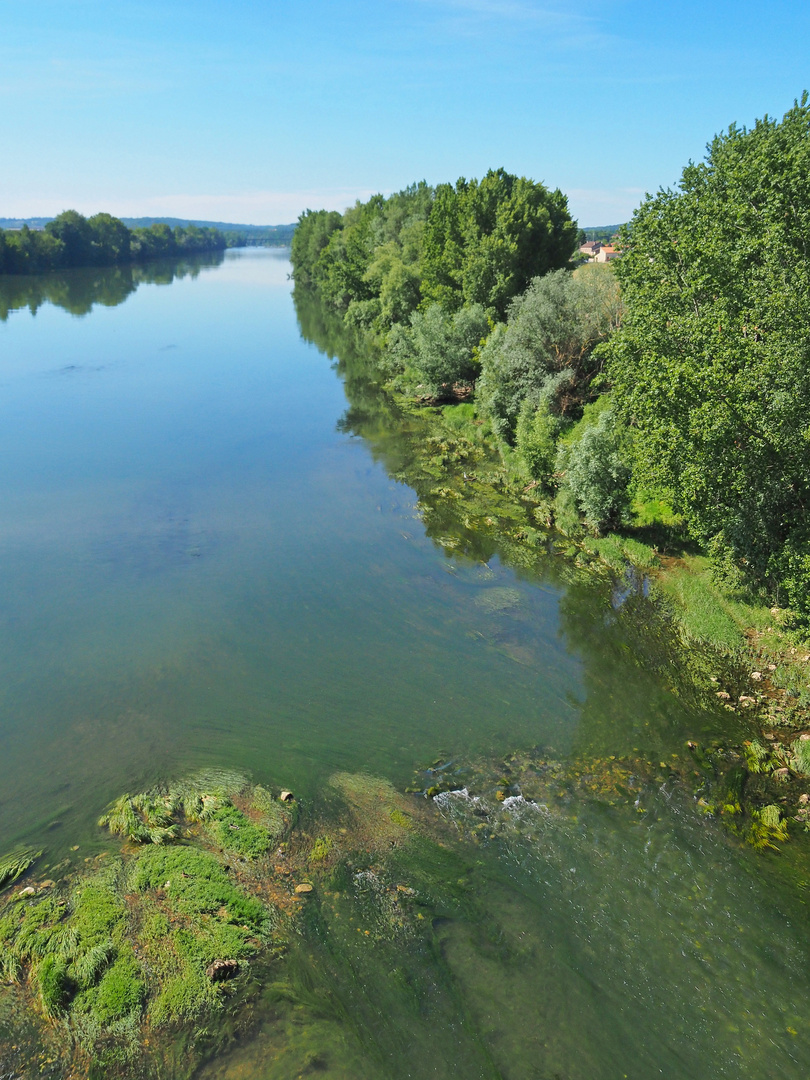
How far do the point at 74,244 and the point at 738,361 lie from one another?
138 meters

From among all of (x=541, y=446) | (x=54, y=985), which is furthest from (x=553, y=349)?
(x=54, y=985)

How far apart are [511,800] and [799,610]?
10410 mm

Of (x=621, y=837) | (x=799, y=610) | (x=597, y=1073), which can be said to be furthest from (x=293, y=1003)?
(x=799, y=610)

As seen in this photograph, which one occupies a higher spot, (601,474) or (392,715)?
(601,474)

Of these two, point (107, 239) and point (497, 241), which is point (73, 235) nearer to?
point (107, 239)

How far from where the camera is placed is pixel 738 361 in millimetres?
17156

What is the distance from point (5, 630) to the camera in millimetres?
19500

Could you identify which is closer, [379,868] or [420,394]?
[379,868]

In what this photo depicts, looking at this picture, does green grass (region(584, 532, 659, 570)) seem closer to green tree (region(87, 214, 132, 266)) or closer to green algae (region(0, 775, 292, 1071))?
green algae (region(0, 775, 292, 1071))

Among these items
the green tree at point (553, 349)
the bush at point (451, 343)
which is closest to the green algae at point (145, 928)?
the green tree at point (553, 349)

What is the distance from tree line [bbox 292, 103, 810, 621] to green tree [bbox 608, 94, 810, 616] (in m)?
0.05

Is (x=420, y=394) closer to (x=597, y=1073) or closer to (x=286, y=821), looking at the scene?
(x=286, y=821)

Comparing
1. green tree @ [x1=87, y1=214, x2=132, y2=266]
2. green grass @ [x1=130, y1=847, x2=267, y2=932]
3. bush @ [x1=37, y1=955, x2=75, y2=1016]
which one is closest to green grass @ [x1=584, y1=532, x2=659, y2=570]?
green grass @ [x1=130, y1=847, x2=267, y2=932]

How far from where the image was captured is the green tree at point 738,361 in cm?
1684
